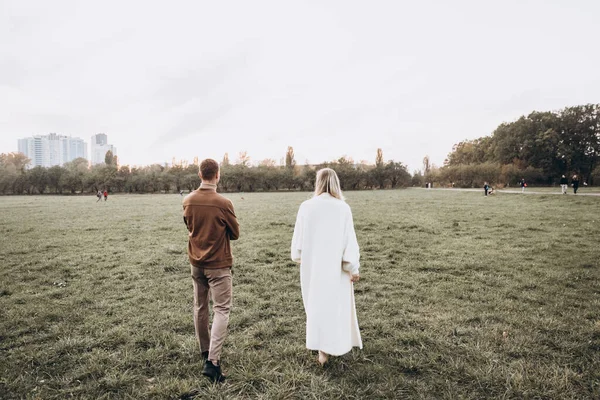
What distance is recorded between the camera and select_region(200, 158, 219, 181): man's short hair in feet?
12.6

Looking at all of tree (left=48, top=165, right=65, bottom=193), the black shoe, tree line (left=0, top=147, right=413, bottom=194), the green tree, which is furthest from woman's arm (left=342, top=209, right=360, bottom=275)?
the green tree

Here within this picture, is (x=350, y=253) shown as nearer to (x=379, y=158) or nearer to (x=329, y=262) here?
(x=329, y=262)

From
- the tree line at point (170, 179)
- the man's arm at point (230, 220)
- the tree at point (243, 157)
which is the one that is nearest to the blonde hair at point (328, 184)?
the man's arm at point (230, 220)

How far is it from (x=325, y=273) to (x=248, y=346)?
5.59 feet

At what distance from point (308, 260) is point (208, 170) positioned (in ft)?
5.39

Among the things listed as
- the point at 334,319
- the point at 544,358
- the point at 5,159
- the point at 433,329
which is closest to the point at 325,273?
the point at 334,319

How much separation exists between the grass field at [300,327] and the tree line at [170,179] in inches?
2432

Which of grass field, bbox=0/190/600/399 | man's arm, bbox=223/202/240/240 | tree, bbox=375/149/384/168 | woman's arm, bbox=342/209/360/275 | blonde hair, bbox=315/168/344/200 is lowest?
grass field, bbox=0/190/600/399

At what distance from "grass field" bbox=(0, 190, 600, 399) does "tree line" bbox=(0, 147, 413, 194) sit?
6177cm

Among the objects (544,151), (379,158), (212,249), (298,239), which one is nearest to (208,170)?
(212,249)

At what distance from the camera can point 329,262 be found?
157 inches

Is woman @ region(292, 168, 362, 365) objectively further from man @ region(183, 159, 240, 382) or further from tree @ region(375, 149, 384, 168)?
tree @ region(375, 149, 384, 168)

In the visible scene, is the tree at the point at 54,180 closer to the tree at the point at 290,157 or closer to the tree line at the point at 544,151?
the tree at the point at 290,157

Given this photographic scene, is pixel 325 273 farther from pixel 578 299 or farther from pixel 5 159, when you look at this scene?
pixel 5 159
